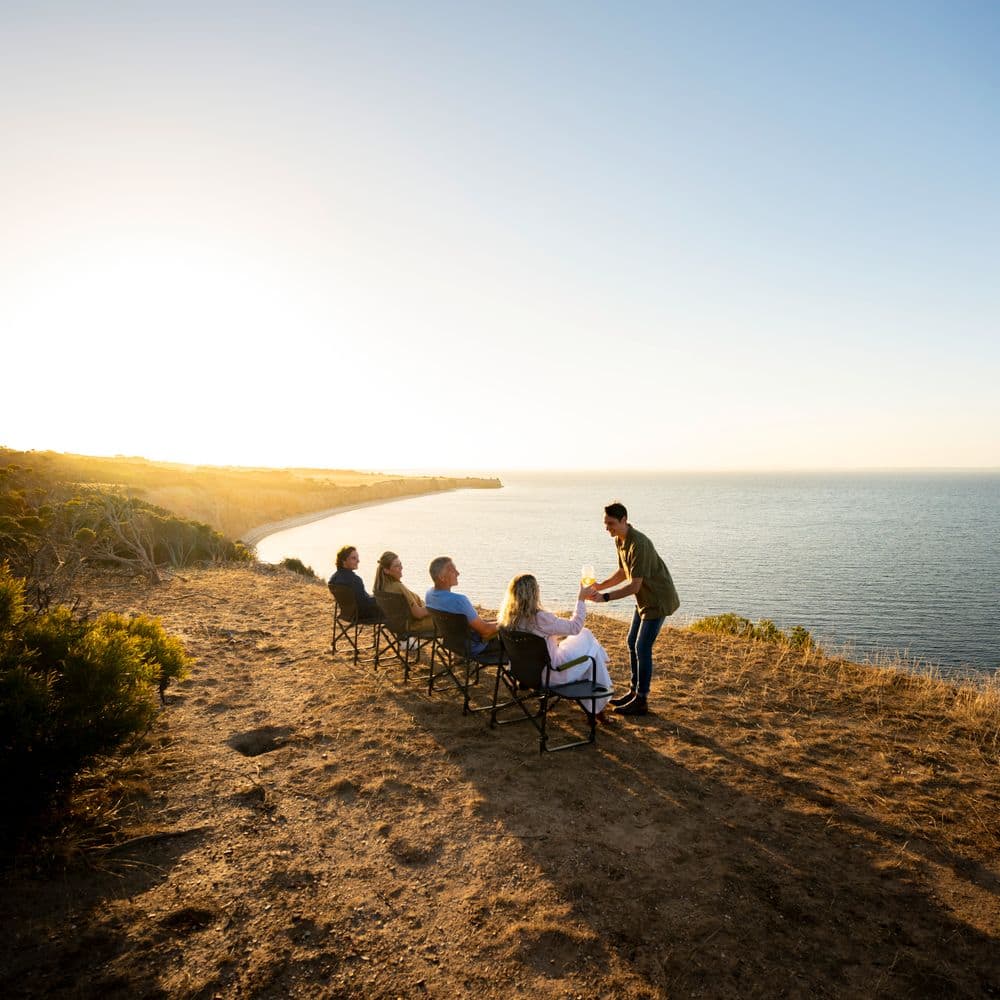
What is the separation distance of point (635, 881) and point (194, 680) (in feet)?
17.4

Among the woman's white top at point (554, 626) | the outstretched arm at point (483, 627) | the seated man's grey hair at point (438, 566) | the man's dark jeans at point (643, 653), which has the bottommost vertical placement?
the man's dark jeans at point (643, 653)

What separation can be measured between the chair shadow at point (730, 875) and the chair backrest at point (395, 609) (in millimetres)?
1913

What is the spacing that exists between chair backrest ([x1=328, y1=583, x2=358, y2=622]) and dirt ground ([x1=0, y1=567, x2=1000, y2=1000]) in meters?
1.38

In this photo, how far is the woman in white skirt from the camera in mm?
4891

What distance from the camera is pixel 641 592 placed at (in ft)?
18.0

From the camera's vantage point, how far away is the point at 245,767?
453 centimetres

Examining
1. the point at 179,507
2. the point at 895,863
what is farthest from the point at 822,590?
the point at 179,507

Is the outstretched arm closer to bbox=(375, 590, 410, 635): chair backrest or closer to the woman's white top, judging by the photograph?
the woman's white top

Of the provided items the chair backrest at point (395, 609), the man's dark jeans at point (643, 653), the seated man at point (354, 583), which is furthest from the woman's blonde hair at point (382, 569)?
the man's dark jeans at point (643, 653)

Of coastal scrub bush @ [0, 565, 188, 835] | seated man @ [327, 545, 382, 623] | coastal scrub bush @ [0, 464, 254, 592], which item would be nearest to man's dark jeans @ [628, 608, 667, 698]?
seated man @ [327, 545, 382, 623]

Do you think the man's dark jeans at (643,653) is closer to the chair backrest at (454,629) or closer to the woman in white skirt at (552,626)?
the woman in white skirt at (552,626)

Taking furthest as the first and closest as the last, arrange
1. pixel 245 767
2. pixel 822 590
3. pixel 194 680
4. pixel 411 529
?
pixel 411 529 → pixel 822 590 → pixel 194 680 → pixel 245 767

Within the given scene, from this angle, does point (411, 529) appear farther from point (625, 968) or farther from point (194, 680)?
point (625, 968)

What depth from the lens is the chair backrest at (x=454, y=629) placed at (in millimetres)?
5395
